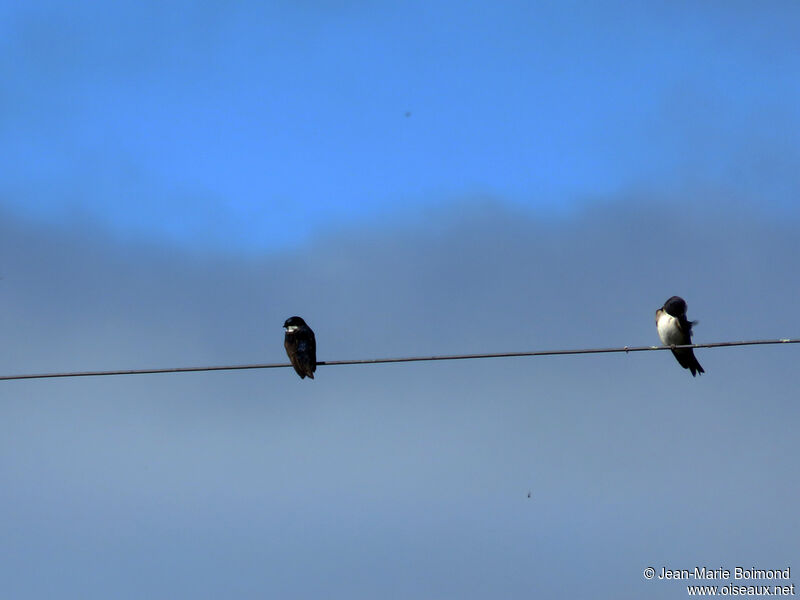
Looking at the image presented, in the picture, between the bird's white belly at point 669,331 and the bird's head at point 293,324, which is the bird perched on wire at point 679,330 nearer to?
the bird's white belly at point 669,331

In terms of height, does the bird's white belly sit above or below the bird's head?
below

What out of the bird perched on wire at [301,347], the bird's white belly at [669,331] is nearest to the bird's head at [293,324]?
the bird perched on wire at [301,347]

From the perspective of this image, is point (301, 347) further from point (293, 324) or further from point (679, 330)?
point (679, 330)

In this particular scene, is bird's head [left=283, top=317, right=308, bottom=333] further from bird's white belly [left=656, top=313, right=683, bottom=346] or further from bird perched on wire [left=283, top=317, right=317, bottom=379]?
bird's white belly [left=656, top=313, right=683, bottom=346]

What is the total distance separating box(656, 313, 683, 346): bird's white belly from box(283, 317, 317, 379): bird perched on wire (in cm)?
529

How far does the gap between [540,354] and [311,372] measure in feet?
25.5

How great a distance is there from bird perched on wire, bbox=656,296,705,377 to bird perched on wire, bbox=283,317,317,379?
5324 millimetres

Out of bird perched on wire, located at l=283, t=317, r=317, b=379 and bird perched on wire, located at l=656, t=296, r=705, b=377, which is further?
bird perched on wire, located at l=656, t=296, r=705, b=377

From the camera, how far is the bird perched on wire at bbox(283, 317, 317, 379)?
20003mm

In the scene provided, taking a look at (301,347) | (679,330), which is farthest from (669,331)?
(301,347)

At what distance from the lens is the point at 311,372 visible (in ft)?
65.9

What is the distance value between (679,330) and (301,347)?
5.67m

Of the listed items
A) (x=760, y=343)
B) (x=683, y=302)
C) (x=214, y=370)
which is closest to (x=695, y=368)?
(x=683, y=302)

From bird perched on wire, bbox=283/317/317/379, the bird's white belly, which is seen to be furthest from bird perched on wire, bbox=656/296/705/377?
bird perched on wire, bbox=283/317/317/379
